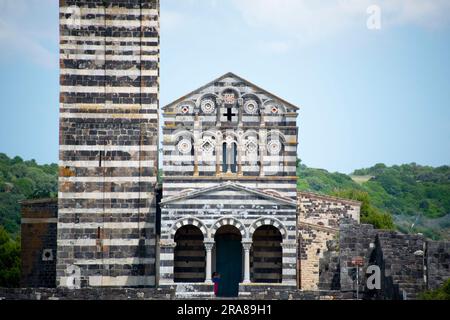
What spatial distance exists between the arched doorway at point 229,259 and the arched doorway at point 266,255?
794mm

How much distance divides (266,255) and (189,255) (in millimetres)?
3061

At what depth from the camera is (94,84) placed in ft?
209

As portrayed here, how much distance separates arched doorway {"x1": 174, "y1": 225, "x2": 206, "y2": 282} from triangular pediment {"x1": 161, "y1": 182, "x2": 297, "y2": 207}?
2.33m

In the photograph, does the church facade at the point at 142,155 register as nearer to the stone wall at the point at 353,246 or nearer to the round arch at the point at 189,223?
the round arch at the point at 189,223

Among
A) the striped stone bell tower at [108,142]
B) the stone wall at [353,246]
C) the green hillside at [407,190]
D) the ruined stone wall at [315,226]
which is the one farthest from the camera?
the green hillside at [407,190]

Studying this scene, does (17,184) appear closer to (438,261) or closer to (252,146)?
(252,146)

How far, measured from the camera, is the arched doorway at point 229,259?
63.3 metres

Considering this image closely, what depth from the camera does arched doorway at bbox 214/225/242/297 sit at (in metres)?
63.3

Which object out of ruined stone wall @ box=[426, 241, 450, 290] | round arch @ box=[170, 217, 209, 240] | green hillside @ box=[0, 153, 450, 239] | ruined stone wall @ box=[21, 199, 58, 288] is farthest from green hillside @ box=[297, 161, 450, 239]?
ruined stone wall @ box=[426, 241, 450, 290]

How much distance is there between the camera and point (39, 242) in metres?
67.4

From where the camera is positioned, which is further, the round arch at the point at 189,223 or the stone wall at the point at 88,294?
the round arch at the point at 189,223

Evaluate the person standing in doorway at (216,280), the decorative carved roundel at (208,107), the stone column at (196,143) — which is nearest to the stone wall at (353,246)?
the person standing in doorway at (216,280)

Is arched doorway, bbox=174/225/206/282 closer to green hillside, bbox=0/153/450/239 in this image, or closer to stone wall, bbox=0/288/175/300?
stone wall, bbox=0/288/175/300

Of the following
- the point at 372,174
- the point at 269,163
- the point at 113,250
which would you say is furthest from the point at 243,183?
the point at 372,174
